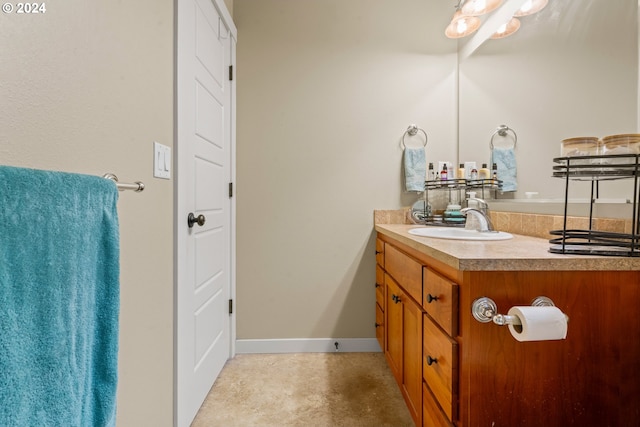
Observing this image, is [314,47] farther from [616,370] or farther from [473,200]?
[616,370]

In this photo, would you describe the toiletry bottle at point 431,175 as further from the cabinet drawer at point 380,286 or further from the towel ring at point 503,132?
the cabinet drawer at point 380,286

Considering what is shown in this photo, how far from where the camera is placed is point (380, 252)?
6.59 feet

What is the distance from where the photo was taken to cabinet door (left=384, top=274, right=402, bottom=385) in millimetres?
1505

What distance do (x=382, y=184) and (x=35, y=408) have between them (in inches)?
77.8

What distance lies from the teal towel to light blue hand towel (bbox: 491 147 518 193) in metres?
1.83

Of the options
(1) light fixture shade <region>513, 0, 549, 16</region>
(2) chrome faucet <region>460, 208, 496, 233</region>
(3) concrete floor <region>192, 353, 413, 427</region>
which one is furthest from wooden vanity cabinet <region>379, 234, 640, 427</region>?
(1) light fixture shade <region>513, 0, 549, 16</region>

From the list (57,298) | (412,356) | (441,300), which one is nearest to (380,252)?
(412,356)

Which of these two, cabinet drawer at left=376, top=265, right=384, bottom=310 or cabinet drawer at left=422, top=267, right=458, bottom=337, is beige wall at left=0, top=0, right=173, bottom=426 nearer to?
cabinet drawer at left=422, top=267, right=458, bottom=337

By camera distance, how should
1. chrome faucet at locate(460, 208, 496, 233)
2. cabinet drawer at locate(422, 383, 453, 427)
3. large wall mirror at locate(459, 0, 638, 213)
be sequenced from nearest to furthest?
cabinet drawer at locate(422, 383, 453, 427)
large wall mirror at locate(459, 0, 638, 213)
chrome faucet at locate(460, 208, 496, 233)

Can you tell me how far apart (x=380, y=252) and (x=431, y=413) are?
106 cm

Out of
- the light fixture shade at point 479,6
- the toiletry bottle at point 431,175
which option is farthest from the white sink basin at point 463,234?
the light fixture shade at point 479,6

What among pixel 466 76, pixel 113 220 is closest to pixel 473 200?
pixel 466 76

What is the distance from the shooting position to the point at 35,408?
0.49 metres

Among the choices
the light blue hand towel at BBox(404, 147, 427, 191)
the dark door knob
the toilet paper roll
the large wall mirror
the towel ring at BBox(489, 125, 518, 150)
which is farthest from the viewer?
the light blue hand towel at BBox(404, 147, 427, 191)
